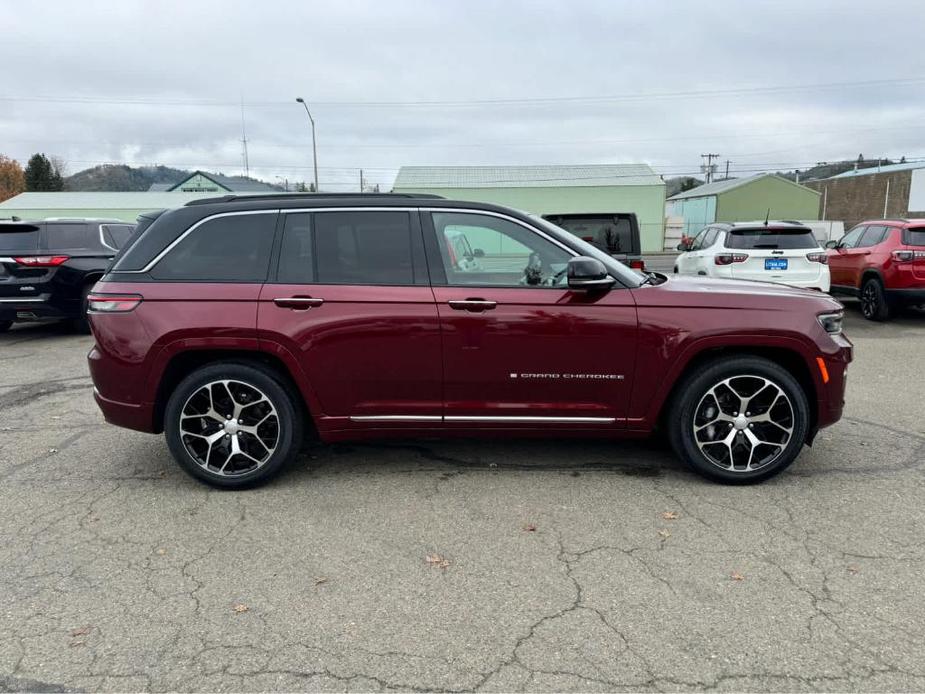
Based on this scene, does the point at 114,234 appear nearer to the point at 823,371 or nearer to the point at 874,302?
the point at 823,371

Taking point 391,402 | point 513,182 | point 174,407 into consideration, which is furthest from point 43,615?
point 513,182

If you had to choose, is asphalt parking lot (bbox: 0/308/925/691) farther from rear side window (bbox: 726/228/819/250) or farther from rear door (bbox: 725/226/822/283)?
rear side window (bbox: 726/228/819/250)

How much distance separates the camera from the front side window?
13.4 feet

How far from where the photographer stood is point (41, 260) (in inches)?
373

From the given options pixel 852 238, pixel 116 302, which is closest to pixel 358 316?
pixel 116 302

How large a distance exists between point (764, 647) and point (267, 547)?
2.41 m

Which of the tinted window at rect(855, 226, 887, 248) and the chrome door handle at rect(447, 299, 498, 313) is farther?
the tinted window at rect(855, 226, 887, 248)

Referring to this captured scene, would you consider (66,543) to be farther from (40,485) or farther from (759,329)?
(759,329)

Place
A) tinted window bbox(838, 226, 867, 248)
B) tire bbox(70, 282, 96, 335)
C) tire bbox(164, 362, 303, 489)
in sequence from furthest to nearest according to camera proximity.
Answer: tinted window bbox(838, 226, 867, 248)
tire bbox(70, 282, 96, 335)
tire bbox(164, 362, 303, 489)

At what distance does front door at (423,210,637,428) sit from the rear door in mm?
6602

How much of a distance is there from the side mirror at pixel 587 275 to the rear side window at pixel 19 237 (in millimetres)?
9020

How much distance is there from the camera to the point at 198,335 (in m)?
4.02

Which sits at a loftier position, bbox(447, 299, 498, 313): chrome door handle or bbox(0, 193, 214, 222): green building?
bbox(0, 193, 214, 222): green building

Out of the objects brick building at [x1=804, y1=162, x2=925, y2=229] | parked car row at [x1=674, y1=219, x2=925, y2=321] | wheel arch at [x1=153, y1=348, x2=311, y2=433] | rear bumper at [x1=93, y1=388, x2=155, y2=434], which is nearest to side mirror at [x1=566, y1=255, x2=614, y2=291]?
wheel arch at [x1=153, y1=348, x2=311, y2=433]
